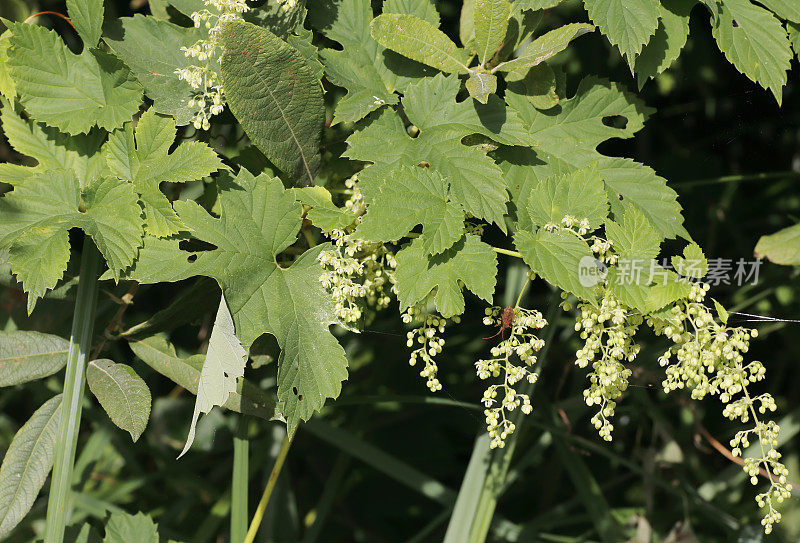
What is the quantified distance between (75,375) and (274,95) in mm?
564

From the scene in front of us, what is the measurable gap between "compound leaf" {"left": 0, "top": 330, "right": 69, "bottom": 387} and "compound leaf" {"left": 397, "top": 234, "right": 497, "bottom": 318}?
24.7 inches

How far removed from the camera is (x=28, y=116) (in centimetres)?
120

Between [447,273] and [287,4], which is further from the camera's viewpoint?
[287,4]

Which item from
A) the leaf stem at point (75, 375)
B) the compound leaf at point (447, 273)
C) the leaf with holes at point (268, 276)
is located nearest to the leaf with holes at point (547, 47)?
the compound leaf at point (447, 273)

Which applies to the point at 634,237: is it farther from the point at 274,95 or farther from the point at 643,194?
the point at 274,95

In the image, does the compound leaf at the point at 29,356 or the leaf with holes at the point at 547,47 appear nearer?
the leaf with holes at the point at 547,47

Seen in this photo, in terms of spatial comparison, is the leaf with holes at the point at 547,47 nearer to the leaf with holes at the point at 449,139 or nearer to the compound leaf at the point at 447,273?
the leaf with holes at the point at 449,139

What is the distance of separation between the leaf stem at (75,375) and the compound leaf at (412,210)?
0.48 m

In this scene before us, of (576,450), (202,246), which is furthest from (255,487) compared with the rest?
(202,246)

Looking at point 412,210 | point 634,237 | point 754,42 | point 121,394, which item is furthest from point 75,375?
point 754,42

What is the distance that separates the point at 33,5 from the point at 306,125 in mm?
846

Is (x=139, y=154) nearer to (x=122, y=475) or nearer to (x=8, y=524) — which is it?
(x=8, y=524)

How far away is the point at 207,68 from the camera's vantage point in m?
1.09

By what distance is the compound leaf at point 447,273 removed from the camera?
961 mm
